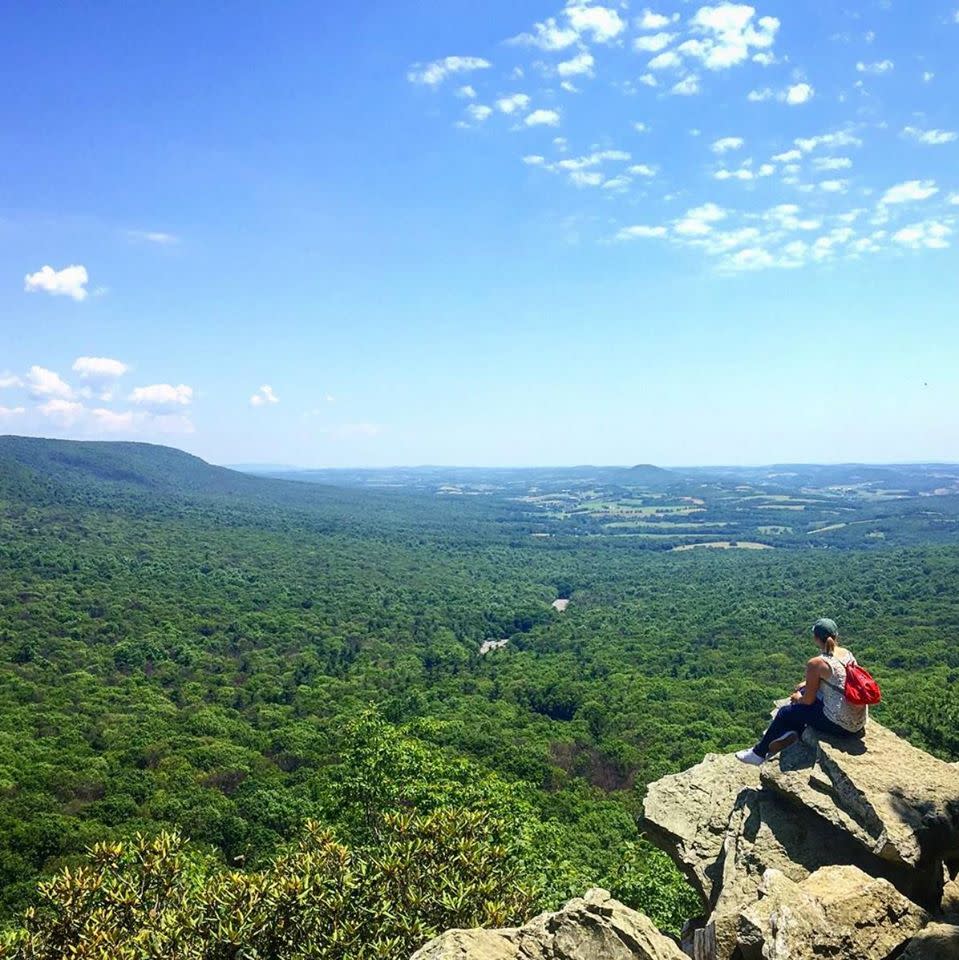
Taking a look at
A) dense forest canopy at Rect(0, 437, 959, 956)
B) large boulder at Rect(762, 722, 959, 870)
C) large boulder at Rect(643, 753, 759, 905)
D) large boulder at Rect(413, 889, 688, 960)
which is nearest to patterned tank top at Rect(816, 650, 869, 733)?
large boulder at Rect(762, 722, 959, 870)

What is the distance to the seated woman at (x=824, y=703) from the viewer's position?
1089cm

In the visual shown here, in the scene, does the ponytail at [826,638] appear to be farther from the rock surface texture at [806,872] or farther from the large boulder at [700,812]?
the large boulder at [700,812]

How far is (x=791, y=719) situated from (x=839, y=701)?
43.2 inches

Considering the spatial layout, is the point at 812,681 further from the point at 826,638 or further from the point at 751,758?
the point at 751,758

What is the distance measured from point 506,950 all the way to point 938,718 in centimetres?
3614

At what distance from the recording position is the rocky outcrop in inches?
313

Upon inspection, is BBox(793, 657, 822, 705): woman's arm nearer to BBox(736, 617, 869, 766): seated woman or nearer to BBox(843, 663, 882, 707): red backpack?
BBox(736, 617, 869, 766): seated woman

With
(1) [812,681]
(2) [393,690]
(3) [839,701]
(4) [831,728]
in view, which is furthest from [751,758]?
(2) [393,690]

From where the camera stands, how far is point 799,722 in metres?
11.8

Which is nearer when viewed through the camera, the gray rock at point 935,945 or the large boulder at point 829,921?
the gray rock at point 935,945

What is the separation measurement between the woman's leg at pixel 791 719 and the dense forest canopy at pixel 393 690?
6.24 metres

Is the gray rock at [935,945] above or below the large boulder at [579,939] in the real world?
above

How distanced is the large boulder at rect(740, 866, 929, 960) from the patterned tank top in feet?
9.65

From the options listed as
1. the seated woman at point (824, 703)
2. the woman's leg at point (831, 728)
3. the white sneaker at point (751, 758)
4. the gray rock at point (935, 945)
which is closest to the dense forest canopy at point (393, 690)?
the white sneaker at point (751, 758)
